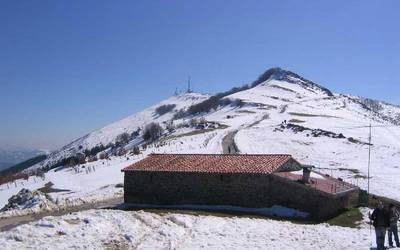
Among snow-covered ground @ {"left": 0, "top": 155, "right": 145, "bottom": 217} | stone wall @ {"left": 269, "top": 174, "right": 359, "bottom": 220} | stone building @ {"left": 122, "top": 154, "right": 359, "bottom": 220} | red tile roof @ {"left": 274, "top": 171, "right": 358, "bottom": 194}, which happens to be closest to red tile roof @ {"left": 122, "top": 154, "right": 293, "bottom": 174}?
stone building @ {"left": 122, "top": 154, "right": 359, "bottom": 220}

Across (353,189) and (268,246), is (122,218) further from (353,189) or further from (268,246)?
(353,189)

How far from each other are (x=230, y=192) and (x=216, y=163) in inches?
127

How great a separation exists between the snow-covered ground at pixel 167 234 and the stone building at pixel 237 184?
5649 millimetres

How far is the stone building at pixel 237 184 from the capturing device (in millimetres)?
35688

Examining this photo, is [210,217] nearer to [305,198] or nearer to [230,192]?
[230,192]

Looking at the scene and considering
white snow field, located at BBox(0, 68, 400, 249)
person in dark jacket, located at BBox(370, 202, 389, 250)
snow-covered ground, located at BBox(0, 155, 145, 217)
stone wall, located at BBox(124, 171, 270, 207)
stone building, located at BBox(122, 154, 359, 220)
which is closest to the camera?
person in dark jacket, located at BBox(370, 202, 389, 250)

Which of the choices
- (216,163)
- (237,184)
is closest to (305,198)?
(237,184)

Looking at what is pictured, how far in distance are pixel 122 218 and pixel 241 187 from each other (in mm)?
12322

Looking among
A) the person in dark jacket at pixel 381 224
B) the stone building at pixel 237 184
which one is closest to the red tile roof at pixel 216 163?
the stone building at pixel 237 184

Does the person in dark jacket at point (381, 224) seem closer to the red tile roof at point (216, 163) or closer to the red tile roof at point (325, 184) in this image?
the red tile roof at point (325, 184)

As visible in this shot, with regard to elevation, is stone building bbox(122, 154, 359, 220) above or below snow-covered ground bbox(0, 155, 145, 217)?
above

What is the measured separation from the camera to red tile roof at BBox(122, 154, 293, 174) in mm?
38062

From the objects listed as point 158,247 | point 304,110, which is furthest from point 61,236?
point 304,110

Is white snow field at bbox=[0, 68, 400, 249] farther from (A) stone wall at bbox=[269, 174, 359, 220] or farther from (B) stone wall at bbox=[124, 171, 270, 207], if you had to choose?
(B) stone wall at bbox=[124, 171, 270, 207]
